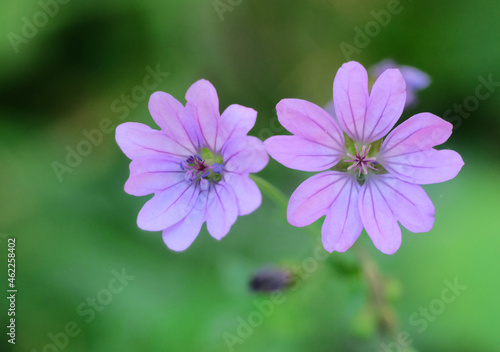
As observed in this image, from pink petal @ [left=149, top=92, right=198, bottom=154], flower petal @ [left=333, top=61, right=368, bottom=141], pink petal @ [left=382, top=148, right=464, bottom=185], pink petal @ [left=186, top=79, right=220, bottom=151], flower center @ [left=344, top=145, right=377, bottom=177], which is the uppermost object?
pink petal @ [left=149, top=92, right=198, bottom=154]

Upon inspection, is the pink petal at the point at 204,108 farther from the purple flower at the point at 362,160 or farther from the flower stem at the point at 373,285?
the flower stem at the point at 373,285

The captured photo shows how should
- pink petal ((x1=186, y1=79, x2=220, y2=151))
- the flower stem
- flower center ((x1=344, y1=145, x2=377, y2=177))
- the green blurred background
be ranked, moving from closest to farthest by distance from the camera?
pink petal ((x1=186, y1=79, x2=220, y2=151)), flower center ((x1=344, y1=145, x2=377, y2=177)), the flower stem, the green blurred background

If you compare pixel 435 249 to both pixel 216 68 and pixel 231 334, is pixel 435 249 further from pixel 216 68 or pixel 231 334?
pixel 216 68

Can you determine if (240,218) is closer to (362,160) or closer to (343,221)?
A: (362,160)

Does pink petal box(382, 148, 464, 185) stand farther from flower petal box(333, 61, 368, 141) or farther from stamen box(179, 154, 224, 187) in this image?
stamen box(179, 154, 224, 187)

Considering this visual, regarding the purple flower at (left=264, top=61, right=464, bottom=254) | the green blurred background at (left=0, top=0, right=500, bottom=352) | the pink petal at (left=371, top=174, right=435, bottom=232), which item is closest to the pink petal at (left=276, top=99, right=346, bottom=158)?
the purple flower at (left=264, top=61, right=464, bottom=254)

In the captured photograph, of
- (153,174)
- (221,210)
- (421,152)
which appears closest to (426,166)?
(421,152)
